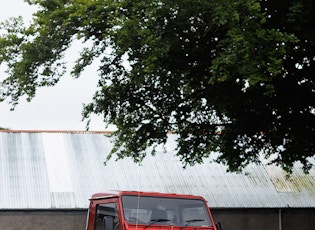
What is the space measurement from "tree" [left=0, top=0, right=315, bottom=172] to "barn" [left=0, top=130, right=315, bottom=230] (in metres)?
8.58

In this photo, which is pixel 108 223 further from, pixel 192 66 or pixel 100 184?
pixel 100 184

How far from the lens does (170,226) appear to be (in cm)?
1379

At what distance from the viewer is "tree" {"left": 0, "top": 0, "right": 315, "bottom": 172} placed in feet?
58.4

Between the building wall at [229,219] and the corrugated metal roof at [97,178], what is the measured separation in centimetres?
36

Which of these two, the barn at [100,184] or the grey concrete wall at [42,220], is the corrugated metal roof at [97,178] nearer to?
the barn at [100,184]

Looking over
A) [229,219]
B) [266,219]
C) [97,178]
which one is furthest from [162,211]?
[266,219]

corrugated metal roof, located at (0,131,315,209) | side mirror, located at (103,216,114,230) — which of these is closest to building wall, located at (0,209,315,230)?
corrugated metal roof, located at (0,131,315,209)

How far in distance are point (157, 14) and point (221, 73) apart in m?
2.18

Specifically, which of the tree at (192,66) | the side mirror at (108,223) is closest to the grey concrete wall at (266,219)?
the tree at (192,66)

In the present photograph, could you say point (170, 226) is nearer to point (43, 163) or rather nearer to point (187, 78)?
point (187, 78)

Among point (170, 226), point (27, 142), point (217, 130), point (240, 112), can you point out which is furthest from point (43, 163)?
point (170, 226)

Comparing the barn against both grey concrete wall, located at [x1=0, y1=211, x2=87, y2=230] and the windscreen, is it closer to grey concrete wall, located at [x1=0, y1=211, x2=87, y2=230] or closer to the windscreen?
grey concrete wall, located at [x1=0, y1=211, x2=87, y2=230]

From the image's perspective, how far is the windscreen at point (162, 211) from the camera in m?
13.9

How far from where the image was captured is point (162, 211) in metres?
14.1
